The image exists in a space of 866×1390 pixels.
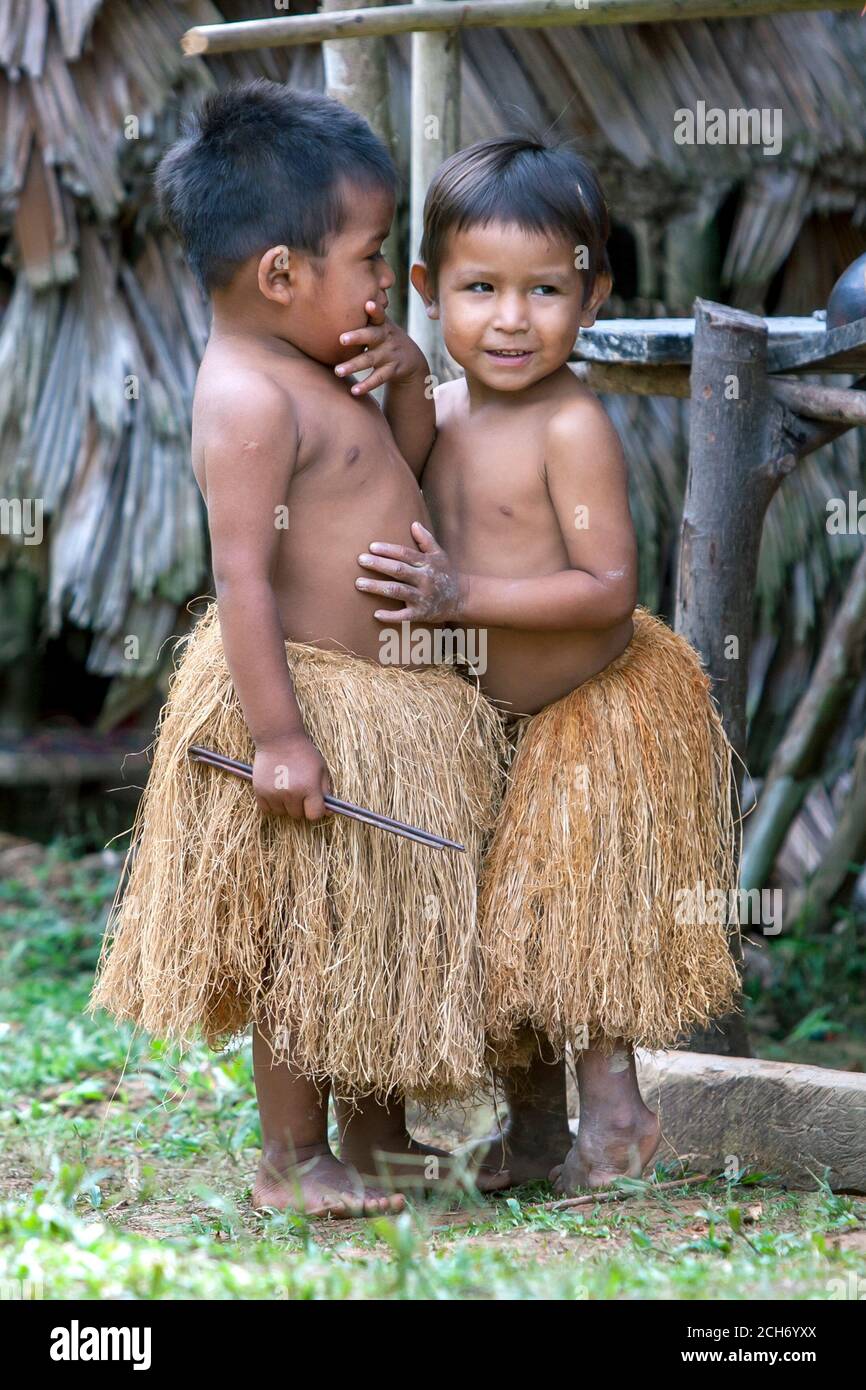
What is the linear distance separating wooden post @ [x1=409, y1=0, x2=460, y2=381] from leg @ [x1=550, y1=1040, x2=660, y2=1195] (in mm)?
1405

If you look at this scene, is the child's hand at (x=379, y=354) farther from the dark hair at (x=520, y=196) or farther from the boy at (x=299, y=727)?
the dark hair at (x=520, y=196)

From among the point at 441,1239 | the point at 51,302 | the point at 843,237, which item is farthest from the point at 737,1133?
the point at 51,302

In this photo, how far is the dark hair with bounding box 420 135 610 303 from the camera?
7.32 feet

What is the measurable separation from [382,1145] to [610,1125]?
39 centimetres

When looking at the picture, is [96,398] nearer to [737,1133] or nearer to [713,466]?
[713,466]

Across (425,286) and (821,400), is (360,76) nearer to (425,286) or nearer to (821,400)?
(425,286)

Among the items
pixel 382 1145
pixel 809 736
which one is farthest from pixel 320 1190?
pixel 809 736

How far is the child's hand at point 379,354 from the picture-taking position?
2.25 metres

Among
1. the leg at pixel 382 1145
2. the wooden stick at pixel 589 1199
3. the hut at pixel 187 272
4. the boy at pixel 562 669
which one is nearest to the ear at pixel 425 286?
the boy at pixel 562 669

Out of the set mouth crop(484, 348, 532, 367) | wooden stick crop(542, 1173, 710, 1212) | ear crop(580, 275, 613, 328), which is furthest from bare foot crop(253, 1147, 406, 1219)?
ear crop(580, 275, 613, 328)

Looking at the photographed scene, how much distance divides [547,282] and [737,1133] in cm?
149

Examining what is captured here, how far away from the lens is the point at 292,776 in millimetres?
2119

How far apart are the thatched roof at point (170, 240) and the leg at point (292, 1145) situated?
8.31 ft

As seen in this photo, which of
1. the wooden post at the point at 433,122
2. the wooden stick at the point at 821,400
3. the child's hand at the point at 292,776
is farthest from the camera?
the wooden post at the point at 433,122
